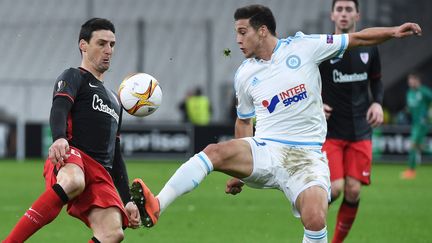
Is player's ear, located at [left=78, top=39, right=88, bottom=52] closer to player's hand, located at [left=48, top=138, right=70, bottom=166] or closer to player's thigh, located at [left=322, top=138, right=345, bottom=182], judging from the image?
player's hand, located at [left=48, top=138, right=70, bottom=166]

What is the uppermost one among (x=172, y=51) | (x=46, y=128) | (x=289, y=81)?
(x=289, y=81)

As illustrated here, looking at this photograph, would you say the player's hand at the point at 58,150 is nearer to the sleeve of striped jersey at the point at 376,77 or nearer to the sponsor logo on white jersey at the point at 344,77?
the sponsor logo on white jersey at the point at 344,77

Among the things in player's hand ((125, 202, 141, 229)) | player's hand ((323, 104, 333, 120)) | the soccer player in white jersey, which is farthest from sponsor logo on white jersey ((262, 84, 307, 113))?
player's hand ((323, 104, 333, 120))

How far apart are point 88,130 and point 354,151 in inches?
145

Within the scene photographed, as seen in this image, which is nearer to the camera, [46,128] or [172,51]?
[46,128]

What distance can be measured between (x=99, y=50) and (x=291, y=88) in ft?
5.05

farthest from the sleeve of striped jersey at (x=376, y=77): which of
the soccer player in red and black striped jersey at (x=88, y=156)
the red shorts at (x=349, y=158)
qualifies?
the soccer player in red and black striped jersey at (x=88, y=156)

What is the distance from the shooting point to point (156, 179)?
18281mm

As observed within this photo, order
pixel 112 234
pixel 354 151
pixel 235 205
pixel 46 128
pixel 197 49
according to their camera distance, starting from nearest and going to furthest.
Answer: pixel 112 234, pixel 354 151, pixel 235 205, pixel 46 128, pixel 197 49

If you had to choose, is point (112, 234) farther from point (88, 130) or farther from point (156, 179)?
point (156, 179)

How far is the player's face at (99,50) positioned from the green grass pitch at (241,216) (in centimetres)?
331

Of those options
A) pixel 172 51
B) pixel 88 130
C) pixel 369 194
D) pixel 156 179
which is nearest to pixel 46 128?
pixel 172 51

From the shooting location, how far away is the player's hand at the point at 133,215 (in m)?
6.90

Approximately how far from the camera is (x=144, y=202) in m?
6.69
